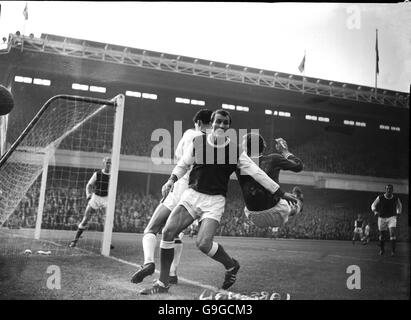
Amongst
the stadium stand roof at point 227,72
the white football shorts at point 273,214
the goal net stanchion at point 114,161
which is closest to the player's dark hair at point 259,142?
the white football shorts at point 273,214

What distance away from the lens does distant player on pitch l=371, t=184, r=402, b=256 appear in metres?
3.98

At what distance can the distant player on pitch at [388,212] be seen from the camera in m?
3.98

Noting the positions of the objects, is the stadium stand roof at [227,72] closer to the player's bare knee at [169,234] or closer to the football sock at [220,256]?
the player's bare knee at [169,234]

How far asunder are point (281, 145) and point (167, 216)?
4.45 feet

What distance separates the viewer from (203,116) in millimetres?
3602

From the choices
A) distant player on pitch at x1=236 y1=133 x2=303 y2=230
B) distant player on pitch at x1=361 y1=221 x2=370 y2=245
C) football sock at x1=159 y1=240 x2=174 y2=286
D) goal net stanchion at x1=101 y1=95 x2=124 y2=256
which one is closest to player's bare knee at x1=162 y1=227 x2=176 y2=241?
football sock at x1=159 y1=240 x2=174 y2=286

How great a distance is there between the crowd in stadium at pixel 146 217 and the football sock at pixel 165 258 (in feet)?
1.86

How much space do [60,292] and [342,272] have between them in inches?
100.0

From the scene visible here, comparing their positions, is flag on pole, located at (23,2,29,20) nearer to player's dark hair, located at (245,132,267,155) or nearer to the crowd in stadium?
the crowd in stadium

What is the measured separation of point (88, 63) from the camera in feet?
13.6

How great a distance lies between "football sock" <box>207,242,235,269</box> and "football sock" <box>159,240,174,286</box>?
1.06 feet

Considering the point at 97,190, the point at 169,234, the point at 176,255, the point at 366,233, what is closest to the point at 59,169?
the point at 97,190

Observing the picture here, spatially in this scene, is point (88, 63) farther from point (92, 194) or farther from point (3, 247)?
point (3, 247)
